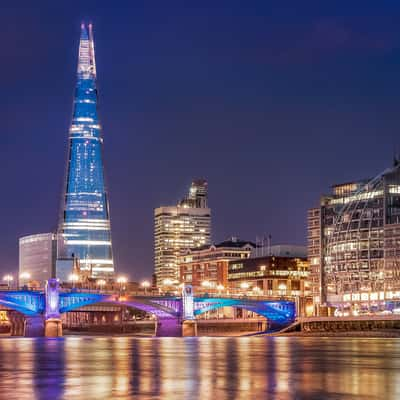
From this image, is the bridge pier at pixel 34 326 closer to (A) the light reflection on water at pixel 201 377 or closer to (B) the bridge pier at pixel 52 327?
(B) the bridge pier at pixel 52 327

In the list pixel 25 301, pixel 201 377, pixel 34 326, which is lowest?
pixel 201 377

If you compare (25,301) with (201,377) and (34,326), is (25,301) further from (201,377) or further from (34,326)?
(201,377)

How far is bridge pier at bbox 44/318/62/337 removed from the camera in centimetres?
19250

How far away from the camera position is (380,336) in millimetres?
198250

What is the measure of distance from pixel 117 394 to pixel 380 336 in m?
148

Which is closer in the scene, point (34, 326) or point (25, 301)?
point (25, 301)

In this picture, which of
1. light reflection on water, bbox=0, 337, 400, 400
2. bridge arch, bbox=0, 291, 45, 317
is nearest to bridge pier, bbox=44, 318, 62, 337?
bridge arch, bbox=0, 291, 45, 317

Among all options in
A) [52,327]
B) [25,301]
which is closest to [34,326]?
[52,327]

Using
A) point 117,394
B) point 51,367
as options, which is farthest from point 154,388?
point 51,367

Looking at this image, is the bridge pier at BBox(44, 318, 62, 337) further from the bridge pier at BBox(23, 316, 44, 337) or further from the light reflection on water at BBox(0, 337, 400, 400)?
the light reflection on water at BBox(0, 337, 400, 400)

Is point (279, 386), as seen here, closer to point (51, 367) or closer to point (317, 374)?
point (317, 374)

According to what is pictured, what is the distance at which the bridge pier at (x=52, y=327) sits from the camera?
632 ft

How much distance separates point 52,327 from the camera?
193 meters

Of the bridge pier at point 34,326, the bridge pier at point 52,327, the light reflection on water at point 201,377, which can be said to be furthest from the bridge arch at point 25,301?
the light reflection on water at point 201,377
